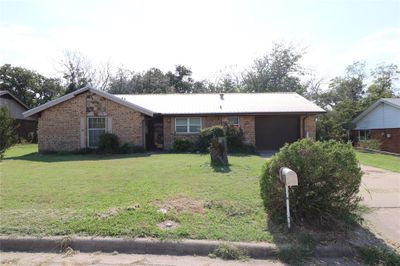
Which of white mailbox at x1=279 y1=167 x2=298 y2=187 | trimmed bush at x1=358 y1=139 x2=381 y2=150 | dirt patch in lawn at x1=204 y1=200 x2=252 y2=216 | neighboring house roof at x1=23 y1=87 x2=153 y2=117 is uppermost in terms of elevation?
neighboring house roof at x1=23 y1=87 x2=153 y2=117

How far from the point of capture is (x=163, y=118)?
2350 cm

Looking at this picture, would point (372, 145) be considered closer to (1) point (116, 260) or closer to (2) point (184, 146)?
(2) point (184, 146)

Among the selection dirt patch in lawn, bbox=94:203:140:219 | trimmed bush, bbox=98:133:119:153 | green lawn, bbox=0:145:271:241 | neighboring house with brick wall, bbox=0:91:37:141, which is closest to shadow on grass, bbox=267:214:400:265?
green lawn, bbox=0:145:271:241

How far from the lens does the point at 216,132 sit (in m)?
20.7

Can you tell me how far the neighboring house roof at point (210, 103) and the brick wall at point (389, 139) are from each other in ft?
28.8

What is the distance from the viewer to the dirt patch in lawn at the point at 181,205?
6.54 m

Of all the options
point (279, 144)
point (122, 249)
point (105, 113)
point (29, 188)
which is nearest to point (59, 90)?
point (105, 113)

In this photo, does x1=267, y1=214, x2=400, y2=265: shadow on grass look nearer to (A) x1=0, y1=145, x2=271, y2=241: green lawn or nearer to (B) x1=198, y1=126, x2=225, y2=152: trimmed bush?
(A) x1=0, y1=145, x2=271, y2=241: green lawn

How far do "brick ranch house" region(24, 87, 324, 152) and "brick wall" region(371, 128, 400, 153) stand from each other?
29.1 feet

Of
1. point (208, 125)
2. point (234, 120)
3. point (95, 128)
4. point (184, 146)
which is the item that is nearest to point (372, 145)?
point (234, 120)

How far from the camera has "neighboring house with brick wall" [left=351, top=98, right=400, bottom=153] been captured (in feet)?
95.2

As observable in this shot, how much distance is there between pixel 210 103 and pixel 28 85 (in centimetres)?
3574

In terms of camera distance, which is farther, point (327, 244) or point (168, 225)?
point (168, 225)

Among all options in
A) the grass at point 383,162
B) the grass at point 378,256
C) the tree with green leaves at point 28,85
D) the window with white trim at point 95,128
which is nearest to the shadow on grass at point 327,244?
the grass at point 378,256
